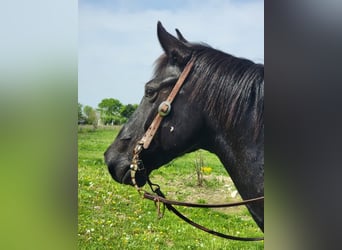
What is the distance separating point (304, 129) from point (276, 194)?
420 mm

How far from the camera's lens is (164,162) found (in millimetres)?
2951

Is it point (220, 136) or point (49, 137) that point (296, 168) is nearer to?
point (220, 136)

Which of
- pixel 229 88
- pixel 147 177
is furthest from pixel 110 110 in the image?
pixel 229 88

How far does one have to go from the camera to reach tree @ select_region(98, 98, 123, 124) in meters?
3.14

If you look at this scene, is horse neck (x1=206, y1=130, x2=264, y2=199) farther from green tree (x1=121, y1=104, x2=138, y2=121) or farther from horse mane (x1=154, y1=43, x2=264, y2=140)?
green tree (x1=121, y1=104, x2=138, y2=121)

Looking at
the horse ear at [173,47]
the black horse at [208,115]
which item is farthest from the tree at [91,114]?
the horse ear at [173,47]

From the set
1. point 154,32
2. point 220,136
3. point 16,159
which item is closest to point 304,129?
point 220,136

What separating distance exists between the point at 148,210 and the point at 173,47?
3.97ft

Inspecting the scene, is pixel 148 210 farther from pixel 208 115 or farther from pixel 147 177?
pixel 208 115

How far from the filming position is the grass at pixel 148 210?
3010mm

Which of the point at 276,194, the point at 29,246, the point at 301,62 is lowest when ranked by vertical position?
the point at 29,246

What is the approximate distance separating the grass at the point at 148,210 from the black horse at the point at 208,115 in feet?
0.60

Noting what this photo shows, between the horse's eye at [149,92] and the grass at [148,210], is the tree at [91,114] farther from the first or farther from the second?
the horse's eye at [149,92]

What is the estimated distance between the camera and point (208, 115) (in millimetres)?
2727
